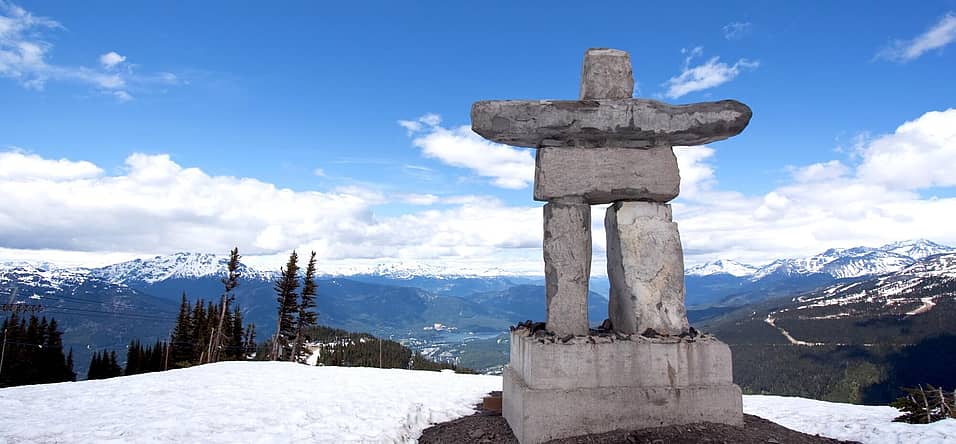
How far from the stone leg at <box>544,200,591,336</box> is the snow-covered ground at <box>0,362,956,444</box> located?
12.8ft

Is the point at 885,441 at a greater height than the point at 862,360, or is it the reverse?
the point at 885,441

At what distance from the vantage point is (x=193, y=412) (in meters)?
10.3

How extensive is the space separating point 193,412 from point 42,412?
2.62 meters

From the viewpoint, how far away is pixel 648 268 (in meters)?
8.48

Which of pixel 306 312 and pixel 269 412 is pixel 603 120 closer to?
pixel 269 412

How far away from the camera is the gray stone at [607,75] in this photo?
348 inches

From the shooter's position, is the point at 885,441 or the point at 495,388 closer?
the point at 885,441

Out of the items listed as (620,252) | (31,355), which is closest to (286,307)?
(31,355)

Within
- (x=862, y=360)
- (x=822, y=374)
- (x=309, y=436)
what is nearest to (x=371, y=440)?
(x=309, y=436)

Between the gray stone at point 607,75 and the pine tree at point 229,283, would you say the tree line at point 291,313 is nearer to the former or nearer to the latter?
the pine tree at point 229,283

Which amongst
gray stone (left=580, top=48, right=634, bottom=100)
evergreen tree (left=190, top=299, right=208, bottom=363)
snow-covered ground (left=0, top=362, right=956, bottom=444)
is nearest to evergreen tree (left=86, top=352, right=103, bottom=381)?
evergreen tree (left=190, top=299, right=208, bottom=363)

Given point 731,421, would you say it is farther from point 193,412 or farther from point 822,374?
point 822,374

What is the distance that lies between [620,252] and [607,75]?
3.05 metres

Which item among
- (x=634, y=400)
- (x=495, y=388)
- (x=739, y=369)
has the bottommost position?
(x=739, y=369)
